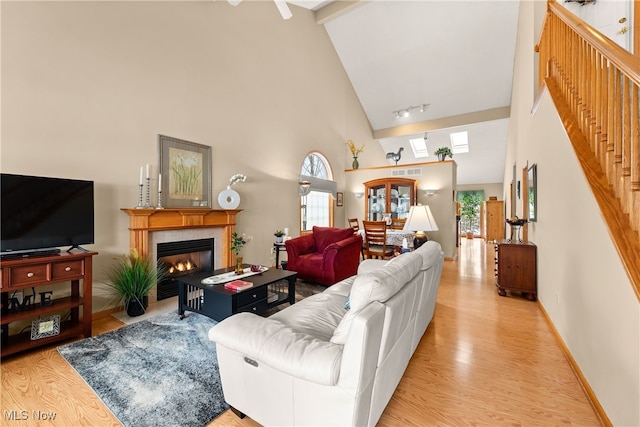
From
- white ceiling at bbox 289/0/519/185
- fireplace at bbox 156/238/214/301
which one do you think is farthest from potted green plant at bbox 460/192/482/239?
fireplace at bbox 156/238/214/301

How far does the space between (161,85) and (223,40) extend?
1.42m

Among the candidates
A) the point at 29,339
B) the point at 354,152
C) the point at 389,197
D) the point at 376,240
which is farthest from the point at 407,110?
the point at 29,339

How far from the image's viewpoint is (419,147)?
922cm

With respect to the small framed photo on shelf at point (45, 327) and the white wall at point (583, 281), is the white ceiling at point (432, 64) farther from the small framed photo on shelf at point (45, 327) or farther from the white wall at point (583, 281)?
the small framed photo on shelf at point (45, 327)

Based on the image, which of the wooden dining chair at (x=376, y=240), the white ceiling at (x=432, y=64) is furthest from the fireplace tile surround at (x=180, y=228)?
the white ceiling at (x=432, y=64)

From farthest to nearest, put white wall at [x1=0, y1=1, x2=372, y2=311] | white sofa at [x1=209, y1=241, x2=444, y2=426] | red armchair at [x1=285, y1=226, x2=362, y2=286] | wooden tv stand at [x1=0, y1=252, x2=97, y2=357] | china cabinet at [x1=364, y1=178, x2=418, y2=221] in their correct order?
china cabinet at [x1=364, y1=178, x2=418, y2=221] → red armchair at [x1=285, y1=226, x2=362, y2=286] → white wall at [x1=0, y1=1, x2=372, y2=311] → wooden tv stand at [x1=0, y1=252, x2=97, y2=357] → white sofa at [x1=209, y1=241, x2=444, y2=426]

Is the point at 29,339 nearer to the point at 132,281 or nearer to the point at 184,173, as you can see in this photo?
the point at 132,281

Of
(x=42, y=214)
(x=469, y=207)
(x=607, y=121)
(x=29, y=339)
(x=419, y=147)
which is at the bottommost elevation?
(x=29, y=339)

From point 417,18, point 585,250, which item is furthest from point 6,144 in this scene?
point 417,18

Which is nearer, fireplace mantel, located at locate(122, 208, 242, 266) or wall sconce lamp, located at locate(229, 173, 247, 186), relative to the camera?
fireplace mantel, located at locate(122, 208, 242, 266)

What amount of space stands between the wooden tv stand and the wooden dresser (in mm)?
4601

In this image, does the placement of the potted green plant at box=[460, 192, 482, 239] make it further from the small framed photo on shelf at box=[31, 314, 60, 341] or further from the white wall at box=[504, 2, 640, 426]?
the small framed photo on shelf at box=[31, 314, 60, 341]

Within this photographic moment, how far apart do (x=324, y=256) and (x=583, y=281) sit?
8.79 feet

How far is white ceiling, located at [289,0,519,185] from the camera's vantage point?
5.68 metres
